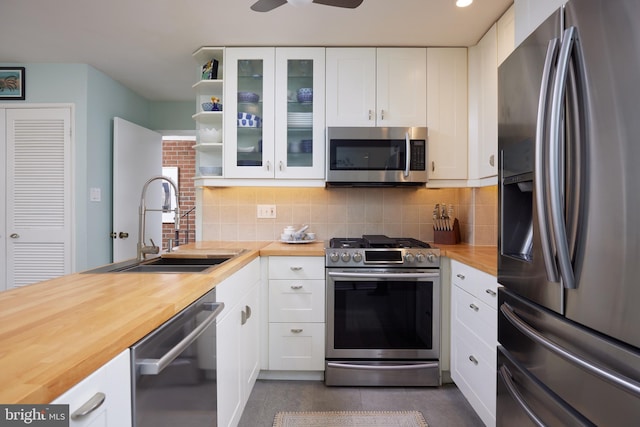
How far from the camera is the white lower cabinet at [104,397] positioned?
558 millimetres

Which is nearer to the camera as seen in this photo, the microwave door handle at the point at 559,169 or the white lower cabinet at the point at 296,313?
the microwave door handle at the point at 559,169

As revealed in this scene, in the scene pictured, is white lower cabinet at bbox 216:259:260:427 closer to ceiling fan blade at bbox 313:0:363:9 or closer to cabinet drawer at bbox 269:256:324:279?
cabinet drawer at bbox 269:256:324:279

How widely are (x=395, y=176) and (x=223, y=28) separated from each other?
1569 mm

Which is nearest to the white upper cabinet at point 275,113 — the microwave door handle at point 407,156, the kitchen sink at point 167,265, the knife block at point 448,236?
the microwave door handle at point 407,156

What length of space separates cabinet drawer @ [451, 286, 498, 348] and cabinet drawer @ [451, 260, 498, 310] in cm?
3

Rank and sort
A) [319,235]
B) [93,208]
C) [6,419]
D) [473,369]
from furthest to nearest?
[93,208]
[319,235]
[473,369]
[6,419]

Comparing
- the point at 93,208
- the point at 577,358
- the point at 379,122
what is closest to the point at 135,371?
the point at 577,358

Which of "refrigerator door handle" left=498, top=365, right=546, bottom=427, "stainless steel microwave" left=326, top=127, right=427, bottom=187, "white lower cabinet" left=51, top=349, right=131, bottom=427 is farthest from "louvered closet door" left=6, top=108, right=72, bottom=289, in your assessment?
"refrigerator door handle" left=498, top=365, right=546, bottom=427

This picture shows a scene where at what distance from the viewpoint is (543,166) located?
869 mm

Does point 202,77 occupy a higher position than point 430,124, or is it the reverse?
point 202,77

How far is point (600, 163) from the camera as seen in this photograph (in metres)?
0.77

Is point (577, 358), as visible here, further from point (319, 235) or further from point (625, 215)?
point (319, 235)

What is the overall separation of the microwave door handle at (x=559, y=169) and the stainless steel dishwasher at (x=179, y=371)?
1053 millimetres

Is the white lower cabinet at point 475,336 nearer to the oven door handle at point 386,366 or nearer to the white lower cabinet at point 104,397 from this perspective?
the oven door handle at point 386,366
